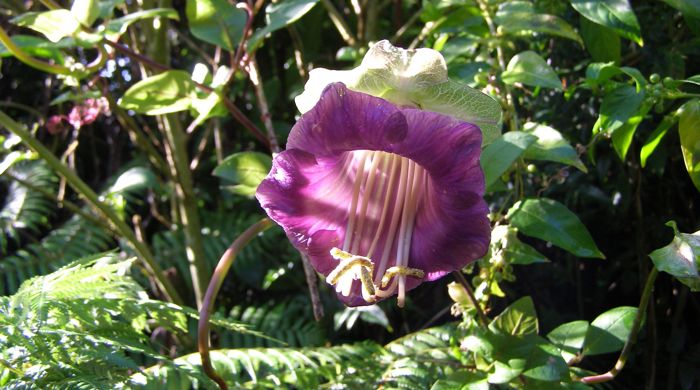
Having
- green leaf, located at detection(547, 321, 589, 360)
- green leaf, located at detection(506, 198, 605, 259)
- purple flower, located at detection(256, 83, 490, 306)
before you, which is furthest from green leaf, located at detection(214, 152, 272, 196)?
green leaf, located at detection(547, 321, 589, 360)

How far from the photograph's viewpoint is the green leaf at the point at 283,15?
0.95 metres

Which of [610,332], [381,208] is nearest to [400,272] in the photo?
[381,208]

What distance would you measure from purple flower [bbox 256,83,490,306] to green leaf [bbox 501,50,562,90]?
209 millimetres

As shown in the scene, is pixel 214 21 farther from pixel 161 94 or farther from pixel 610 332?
pixel 610 332

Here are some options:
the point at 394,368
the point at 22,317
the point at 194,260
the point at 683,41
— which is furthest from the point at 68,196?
the point at 683,41

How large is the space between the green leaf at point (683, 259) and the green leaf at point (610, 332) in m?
0.20

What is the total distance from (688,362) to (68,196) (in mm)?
1939

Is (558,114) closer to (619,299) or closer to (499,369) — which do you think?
(619,299)

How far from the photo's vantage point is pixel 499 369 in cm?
83

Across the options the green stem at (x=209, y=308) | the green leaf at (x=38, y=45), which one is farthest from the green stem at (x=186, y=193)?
the green stem at (x=209, y=308)

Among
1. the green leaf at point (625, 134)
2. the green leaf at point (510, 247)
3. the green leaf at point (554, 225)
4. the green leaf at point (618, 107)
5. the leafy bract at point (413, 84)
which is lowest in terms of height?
the green leaf at point (510, 247)

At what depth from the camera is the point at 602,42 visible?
3.24ft

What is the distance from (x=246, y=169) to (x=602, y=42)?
1.69 ft

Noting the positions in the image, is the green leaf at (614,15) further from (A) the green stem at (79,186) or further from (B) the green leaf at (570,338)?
(A) the green stem at (79,186)
